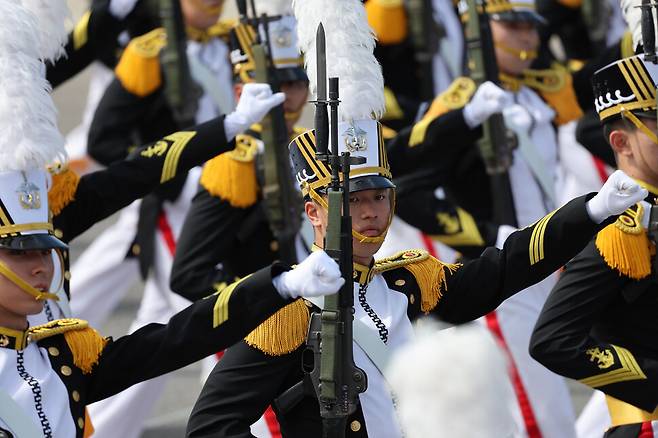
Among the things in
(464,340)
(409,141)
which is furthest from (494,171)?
(464,340)

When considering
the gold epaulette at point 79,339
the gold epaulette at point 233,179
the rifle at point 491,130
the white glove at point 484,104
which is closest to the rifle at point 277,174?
the gold epaulette at point 233,179

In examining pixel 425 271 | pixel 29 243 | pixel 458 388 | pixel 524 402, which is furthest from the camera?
pixel 524 402

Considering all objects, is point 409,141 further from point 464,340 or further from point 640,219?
point 464,340

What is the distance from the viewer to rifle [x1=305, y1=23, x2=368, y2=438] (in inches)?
188

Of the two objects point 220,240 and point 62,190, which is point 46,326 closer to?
point 62,190

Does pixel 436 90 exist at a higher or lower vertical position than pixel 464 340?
lower

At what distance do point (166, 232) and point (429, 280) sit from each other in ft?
10.9

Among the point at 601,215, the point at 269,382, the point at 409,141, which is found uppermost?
the point at 601,215

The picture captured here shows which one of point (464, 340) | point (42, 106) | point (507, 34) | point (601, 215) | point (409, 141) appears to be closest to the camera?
point (464, 340)

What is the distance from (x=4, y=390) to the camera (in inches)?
195

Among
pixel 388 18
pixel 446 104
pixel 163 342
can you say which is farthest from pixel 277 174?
pixel 388 18

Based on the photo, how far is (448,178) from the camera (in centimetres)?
813

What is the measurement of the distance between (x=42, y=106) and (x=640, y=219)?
176 centimetres

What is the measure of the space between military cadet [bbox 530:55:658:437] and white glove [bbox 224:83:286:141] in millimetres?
1199
